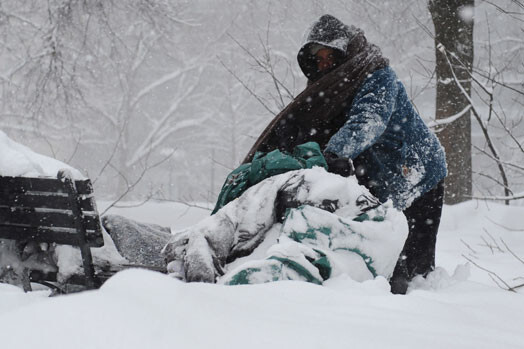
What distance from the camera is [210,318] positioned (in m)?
1.21

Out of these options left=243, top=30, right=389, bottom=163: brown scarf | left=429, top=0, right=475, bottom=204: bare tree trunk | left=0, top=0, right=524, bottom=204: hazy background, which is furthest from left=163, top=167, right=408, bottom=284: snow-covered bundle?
left=0, top=0, right=524, bottom=204: hazy background

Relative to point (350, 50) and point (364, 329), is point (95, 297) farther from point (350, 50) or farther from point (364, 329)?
point (350, 50)

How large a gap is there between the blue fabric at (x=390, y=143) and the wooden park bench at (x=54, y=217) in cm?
145

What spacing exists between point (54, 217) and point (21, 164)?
1.33 feet

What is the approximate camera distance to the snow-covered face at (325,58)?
338cm

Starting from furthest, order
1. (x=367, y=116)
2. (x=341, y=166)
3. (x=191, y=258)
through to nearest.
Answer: (x=367, y=116) < (x=341, y=166) < (x=191, y=258)

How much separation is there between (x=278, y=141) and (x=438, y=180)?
3.45 feet

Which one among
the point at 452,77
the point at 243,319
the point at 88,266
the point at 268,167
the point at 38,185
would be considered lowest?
the point at 88,266

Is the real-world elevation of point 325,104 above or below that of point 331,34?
below

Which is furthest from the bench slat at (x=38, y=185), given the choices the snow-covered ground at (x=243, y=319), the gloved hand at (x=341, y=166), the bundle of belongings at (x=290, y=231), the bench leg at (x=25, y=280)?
the snow-covered ground at (x=243, y=319)

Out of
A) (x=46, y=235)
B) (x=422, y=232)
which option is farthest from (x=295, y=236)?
(x=46, y=235)

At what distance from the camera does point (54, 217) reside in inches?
125

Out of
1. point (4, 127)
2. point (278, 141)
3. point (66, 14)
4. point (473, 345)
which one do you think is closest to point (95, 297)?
point (473, 345)

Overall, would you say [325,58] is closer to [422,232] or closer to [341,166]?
[341,166]
